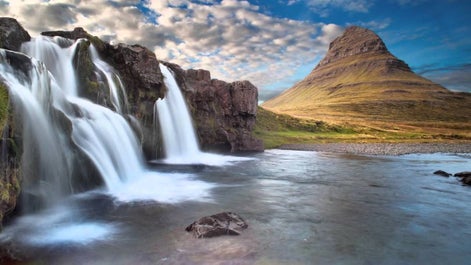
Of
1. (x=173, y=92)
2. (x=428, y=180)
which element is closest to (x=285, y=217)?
(x=428, y=180)

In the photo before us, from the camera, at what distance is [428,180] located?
85.9ft

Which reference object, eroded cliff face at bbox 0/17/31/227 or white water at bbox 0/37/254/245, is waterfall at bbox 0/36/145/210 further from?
eroded cliff face at bbox 0/17/31/227

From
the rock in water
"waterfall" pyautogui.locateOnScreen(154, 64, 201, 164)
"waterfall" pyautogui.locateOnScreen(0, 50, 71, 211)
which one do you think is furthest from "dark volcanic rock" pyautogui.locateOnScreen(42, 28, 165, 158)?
the rock in water

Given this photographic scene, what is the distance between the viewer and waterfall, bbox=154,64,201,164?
123 feet

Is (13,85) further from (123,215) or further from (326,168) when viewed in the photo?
(326,168)

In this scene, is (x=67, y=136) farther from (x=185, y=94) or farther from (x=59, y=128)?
(x=185, y=94)

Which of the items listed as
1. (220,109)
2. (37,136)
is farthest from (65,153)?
(220,109)

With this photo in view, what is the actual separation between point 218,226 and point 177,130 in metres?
29.1

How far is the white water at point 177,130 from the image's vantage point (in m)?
37.0

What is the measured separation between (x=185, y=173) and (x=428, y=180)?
65.1 feet

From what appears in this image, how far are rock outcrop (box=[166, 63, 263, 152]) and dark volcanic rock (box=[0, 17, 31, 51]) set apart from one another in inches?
794

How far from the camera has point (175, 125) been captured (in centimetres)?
3962

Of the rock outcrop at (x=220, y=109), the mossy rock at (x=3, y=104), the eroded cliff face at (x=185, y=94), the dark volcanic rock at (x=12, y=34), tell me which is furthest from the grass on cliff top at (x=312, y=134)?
the mossy rock at (x=3, y=104)

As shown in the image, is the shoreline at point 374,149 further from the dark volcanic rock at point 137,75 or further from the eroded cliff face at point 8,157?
the eroded cliff face at point 8,157
